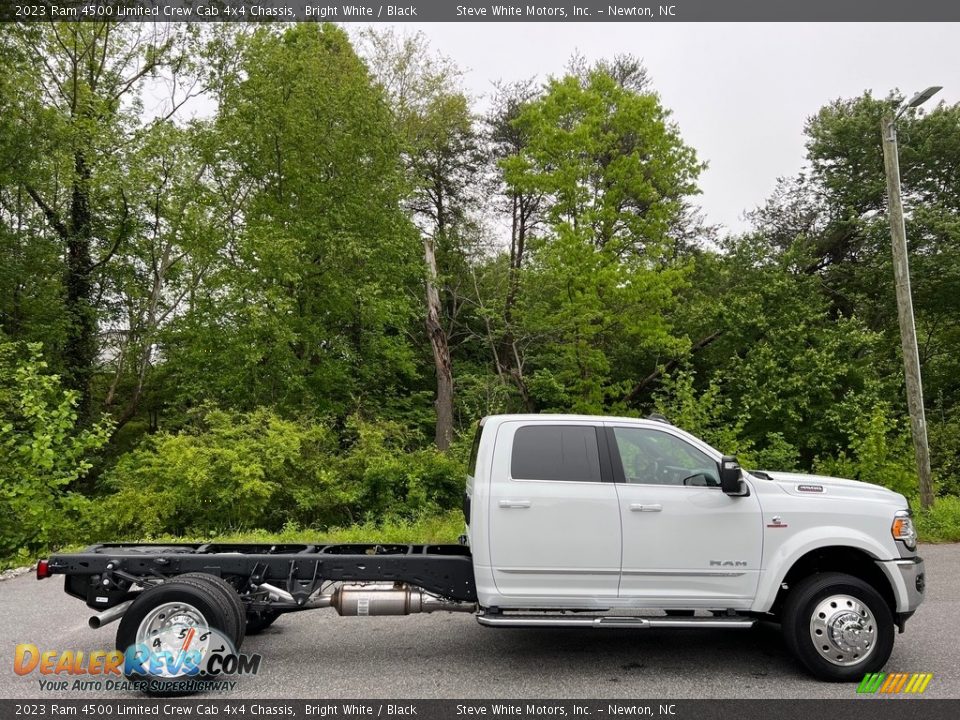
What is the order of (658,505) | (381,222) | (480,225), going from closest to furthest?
(658,505)
(381,222)
(480,225)

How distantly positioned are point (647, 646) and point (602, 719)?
1720mm

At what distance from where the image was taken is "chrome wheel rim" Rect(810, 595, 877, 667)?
517 centimetres

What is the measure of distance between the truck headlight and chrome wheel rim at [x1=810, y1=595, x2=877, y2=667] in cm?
60

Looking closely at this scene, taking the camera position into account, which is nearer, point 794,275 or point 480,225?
point 794,275

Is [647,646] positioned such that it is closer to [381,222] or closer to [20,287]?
[381,222]

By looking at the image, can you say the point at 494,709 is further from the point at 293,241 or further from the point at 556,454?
the point at 293,241

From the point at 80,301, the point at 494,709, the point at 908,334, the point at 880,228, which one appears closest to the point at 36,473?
the point at 80,301

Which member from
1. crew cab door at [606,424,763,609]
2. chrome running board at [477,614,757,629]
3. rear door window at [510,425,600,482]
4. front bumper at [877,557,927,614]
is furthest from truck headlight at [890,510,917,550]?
rear door window at [510,425,600,482]

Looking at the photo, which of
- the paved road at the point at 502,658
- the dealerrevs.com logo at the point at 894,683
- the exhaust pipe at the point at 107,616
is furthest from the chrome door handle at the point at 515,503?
the exhaust pipe at the point at 107,616

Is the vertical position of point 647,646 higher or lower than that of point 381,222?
lower

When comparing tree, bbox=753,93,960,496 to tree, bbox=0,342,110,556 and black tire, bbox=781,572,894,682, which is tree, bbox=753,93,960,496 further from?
tree, bbox=0,342,110,556

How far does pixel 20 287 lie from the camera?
17.9 meters

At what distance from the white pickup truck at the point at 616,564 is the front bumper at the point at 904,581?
11mm

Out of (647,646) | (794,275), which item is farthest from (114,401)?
(794,275)
